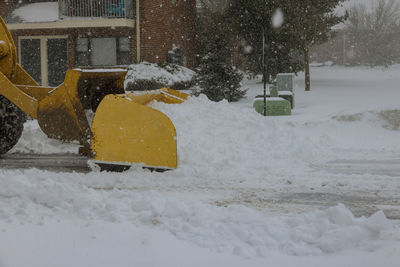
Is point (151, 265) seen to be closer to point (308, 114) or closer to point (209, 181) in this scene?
point (209, 181)

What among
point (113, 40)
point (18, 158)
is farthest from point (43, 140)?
point (113, 40)

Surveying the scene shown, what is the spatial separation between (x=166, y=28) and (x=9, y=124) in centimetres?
1699

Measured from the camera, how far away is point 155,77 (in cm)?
2069

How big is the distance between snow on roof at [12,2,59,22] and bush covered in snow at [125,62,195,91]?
4355 millimetres

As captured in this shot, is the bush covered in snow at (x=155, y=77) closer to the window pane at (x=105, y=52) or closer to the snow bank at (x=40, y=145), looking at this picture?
the window pane at (x=105, y=52)

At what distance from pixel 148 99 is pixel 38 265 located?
16.2 feet

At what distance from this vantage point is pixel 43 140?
856 cm

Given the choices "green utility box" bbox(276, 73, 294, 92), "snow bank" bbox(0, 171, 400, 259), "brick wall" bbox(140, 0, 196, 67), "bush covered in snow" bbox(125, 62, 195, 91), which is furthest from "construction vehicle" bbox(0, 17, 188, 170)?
"brick wall" bbox(140, 0, 196, 67)

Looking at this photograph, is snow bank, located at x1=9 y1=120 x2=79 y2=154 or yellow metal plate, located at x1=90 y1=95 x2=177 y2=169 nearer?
yellow metal plate, located at x1=90 y1=95 x2=177 y2=169

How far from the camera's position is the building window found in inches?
893

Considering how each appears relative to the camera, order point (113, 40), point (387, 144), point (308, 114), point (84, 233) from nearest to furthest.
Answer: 1. point (84, 233)
2. point (387, 144)
3. point (308, 114)
4. point (113, 40)

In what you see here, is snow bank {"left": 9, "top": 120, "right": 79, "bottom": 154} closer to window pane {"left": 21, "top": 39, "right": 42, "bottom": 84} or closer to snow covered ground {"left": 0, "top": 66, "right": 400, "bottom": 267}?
snow covered ground {"left": 0, "top": 66, "right": 400, "bottom": 267}

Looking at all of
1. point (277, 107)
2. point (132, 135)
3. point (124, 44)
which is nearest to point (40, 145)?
point (132, 135)

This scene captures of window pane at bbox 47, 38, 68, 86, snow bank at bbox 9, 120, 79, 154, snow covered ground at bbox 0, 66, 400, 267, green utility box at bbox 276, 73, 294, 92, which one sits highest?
window pane at bbox 47, 38, 68, 86
